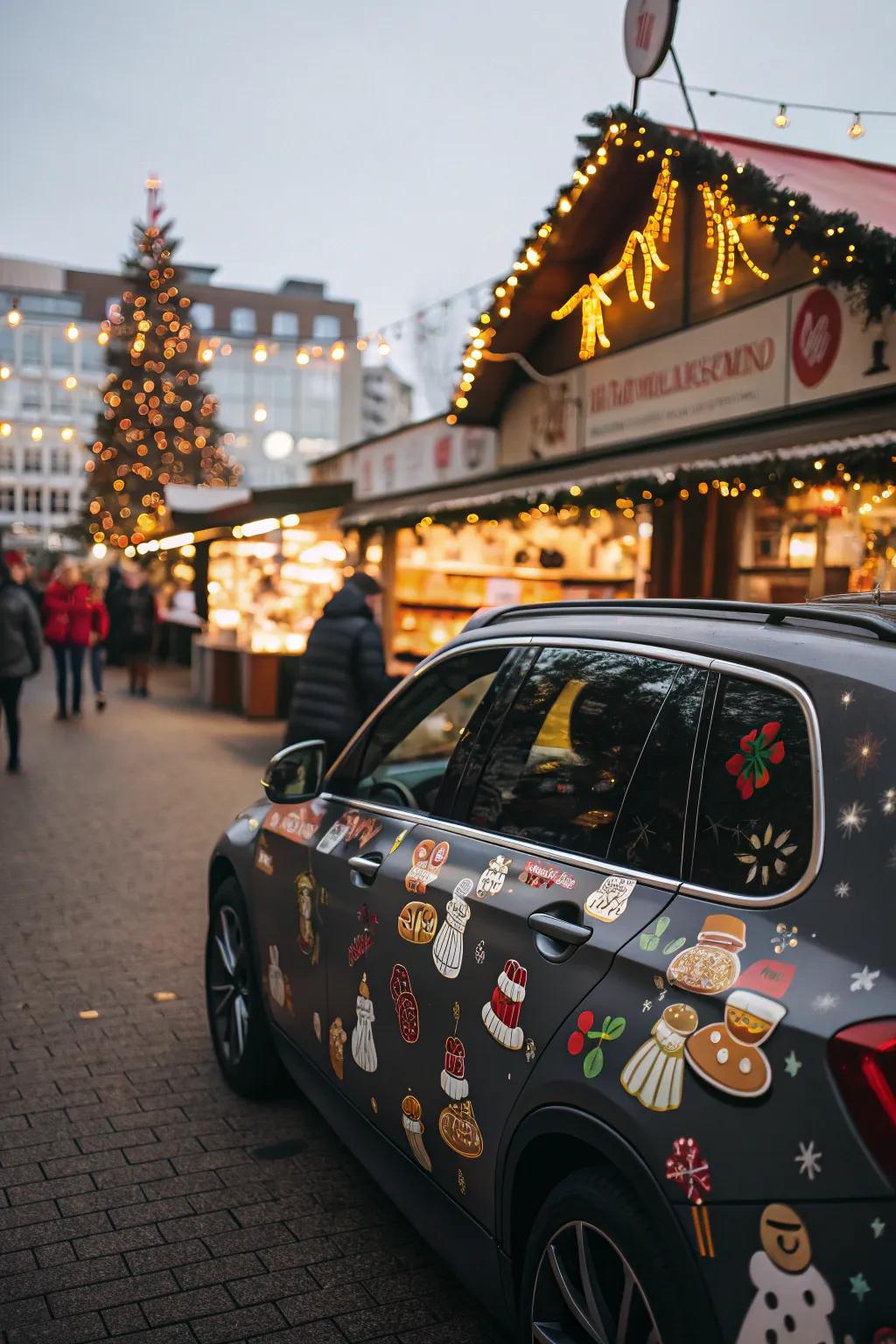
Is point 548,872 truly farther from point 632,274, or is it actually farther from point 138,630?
point 138,630

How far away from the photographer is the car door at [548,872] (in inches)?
99.1

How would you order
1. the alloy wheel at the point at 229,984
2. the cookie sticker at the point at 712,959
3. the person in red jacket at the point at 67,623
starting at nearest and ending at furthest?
1. the cookie sticker at the point at 712,959
2. the alloy wheel at the point at 229,984
3. the person in red jacket at the point at 67,623

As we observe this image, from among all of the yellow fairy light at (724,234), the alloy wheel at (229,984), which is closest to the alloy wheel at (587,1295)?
the alloy wheel at (229,984)

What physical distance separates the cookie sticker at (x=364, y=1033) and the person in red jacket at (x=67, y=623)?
1395 centimetres

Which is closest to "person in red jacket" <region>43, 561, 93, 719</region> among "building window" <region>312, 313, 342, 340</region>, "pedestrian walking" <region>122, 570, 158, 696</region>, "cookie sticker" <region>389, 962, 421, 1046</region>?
"pedestrian walking" <region>122, 570, 158, 696</region>

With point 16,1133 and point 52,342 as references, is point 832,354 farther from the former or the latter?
point 52,342

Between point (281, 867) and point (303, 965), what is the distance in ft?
1.29

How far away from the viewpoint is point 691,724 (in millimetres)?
Result: 2559

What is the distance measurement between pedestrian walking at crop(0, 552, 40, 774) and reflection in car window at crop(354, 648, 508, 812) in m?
8.52

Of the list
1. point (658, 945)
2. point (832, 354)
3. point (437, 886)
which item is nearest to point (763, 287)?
point (832, 354)

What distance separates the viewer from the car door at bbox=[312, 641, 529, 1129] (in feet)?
10.5

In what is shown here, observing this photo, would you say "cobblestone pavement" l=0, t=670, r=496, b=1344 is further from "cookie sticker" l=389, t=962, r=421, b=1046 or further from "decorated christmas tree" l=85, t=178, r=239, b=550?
"decorated christmas tree" l=85, t=178, r=239, b=550

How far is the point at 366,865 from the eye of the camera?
11.8ft

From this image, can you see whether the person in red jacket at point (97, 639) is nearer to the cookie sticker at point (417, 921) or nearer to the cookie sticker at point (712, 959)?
the cookie sticker at point (417, 921)
